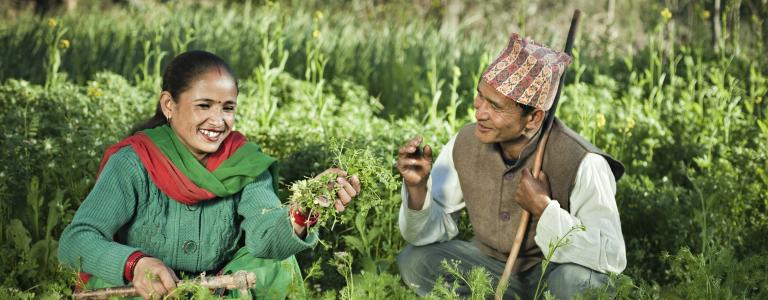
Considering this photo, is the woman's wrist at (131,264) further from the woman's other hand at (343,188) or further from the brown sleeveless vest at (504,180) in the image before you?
the brown sleeveless vest at (504,180)

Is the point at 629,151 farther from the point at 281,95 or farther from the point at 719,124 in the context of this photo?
the point at 281,95

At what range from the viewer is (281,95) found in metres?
6.31

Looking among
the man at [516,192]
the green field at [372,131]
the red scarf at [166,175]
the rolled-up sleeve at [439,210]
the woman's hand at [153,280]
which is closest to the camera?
the woman's hand at [153,280]

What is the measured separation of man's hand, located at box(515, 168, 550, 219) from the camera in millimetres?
3143

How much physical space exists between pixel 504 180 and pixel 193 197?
Result: 1.08 meters

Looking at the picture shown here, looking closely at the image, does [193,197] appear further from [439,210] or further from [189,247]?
[439,210]

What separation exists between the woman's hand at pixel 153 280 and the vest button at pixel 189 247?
0.31m

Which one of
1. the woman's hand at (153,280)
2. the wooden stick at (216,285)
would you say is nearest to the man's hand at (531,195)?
the wooden stick at (216,285)

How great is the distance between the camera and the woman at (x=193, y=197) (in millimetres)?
3000

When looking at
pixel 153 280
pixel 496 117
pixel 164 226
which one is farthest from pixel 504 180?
pixel 153 280

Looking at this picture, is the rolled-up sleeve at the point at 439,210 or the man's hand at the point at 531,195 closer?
the man's hand at the point at 531,195

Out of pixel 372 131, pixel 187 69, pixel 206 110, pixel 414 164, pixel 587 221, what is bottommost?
pixel 372 131

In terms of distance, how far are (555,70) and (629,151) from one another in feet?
7.69

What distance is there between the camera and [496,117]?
3.28m
